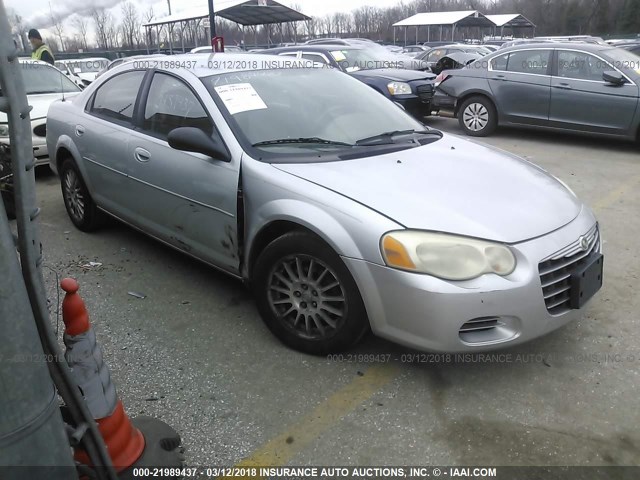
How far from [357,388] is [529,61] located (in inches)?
295

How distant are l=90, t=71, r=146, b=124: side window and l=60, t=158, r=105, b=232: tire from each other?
59cm

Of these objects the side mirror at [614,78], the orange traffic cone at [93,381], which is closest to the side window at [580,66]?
the side mirror at [614,78]

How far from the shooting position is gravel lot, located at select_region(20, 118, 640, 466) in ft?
7.69

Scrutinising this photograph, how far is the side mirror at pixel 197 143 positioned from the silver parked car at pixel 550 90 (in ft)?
21.9

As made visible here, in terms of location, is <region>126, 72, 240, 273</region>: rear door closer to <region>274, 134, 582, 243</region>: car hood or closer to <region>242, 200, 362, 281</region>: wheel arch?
<region>242, 200, 362, 281</region>: wheel arch

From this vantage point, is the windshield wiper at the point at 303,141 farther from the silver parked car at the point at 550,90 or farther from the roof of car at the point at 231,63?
the silver parked car at the point at 550,90

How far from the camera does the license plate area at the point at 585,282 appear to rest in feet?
8.79

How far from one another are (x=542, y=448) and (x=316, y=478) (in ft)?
3.19

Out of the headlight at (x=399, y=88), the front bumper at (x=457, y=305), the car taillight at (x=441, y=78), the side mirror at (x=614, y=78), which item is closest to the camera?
the front bumper at (x=457, y=305)

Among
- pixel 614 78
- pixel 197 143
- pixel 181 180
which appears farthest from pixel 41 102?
pixel 614 78

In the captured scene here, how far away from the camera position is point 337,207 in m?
2.68

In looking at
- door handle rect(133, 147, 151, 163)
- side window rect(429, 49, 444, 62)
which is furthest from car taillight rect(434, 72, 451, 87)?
side window rect(429, 49, 444, 62)

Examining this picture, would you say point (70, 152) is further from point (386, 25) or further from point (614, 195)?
point (386, 25)

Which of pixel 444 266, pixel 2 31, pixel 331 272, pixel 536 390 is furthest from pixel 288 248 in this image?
pixel 2 31
